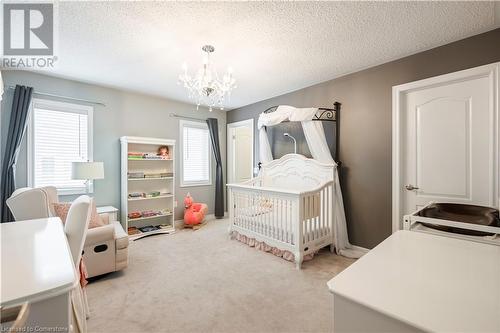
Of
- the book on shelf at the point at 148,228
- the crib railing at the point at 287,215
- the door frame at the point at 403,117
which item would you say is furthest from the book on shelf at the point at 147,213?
the door frame at the point at 403,117

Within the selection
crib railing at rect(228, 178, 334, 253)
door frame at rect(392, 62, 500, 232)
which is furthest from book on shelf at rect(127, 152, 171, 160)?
→ door frame at rect(392, 62, 500, 232)

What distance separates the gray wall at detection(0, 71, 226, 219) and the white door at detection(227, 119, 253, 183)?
3.11ft

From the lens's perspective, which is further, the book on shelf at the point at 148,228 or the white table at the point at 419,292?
the book on shelf at the point at 148,228

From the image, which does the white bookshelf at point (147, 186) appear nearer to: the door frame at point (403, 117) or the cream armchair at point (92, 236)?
the cream armchair at point (92, 236)

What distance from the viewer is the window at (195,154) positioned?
14.5 feet

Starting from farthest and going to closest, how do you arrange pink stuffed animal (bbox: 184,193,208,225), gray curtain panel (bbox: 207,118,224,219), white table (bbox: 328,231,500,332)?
gray curtain panel (bbox: 207,118,224,219)
pink stuffed animal (bbox: 184,193,208,225)
white table (bbox: 328,231,500,332)

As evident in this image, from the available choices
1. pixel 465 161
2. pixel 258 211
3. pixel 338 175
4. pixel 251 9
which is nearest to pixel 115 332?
pixel 258 211

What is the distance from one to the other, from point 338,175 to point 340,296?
252cm

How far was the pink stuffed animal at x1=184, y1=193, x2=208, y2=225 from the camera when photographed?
13.2 feet

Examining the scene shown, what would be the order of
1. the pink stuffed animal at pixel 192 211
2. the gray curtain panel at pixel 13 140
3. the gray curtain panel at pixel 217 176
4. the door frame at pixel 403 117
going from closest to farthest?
the door frame at pixel 403 117
the gray curtain panel at pixel 13 140
the pink stuffed animal at pixel 192 211
the gray curtain panel at pixel 217 176

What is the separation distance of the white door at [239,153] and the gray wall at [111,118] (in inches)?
37.3

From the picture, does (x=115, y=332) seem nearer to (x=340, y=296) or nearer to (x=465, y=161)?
(x=340, y=296)

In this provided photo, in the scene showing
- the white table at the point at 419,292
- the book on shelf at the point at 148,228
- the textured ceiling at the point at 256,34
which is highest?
the textured ceiling at the point at 256,34

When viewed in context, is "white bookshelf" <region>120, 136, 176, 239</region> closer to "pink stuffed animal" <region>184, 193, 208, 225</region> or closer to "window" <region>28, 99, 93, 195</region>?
"pink stuffed animal" <region>184, 193, 208, 225</region>
